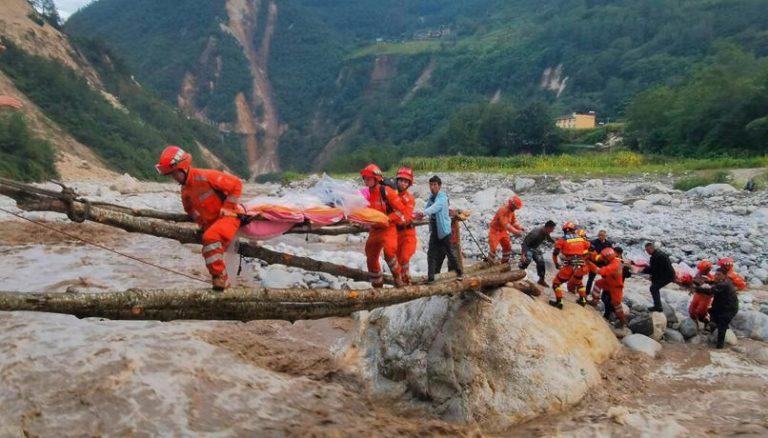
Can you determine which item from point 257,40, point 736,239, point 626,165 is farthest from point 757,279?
point 257,40

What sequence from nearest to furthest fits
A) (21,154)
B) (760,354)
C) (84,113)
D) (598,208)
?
1. (760,354)
2. (598,208)
3. (21,154)
4. (84,113)

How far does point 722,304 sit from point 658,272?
4.19 ft

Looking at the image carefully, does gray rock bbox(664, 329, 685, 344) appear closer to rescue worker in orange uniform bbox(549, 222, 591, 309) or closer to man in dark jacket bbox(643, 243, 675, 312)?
man in dark jacket bbox(643, 243, 675, 312)

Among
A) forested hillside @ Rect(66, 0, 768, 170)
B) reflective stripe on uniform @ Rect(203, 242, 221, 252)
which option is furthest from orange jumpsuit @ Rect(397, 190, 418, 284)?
forested hillside @ Rect(66, 0, 768, 170)

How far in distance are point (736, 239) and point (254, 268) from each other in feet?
36.8

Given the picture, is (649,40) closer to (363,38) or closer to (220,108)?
(220,108)

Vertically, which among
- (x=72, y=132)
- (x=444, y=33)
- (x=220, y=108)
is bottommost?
(x=72, y=132)

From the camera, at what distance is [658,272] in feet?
30.2

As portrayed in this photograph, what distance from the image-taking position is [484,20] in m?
134

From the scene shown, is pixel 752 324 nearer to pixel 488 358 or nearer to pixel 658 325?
pixel 658 325

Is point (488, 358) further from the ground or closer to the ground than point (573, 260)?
closer to the ground

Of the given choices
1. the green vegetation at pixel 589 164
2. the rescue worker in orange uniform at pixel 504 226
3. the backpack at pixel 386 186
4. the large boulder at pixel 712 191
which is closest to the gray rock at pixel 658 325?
the rescue worker in orange uniform at pixel 504 226

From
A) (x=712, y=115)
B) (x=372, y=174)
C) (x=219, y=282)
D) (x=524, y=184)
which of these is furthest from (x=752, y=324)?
(x=712, y=115)

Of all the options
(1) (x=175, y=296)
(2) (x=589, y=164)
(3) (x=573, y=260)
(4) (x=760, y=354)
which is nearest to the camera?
(1) (x=175, y=296)
